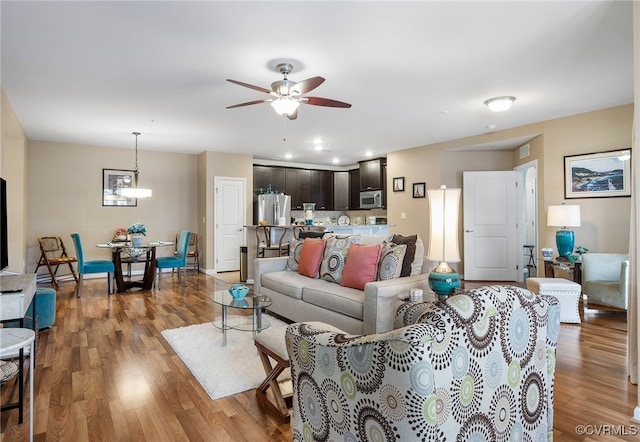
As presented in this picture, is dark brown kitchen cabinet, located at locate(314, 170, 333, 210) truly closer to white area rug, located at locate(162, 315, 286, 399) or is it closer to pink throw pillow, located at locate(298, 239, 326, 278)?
pink throw pillow, located at locate(298, 239, 326, 278)

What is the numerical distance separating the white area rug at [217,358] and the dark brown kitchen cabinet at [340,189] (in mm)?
5842

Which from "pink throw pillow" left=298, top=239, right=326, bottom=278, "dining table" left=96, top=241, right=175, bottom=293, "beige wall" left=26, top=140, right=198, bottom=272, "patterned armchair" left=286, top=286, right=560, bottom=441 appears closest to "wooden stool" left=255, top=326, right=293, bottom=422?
"patterned armchair" left=286, top=286, right=560, bottom=441

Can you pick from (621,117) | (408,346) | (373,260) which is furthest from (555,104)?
(408,346)

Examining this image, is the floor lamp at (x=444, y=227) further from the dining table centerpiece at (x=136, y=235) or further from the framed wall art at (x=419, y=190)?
the dining table centerpiece at (x=136, y=235)

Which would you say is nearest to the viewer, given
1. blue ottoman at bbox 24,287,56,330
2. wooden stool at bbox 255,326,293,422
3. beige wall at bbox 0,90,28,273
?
wooden stool at bbox 255,326,293,422

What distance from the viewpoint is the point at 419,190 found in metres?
6.96

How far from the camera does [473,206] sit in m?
6.44

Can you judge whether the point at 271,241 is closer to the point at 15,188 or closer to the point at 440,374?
the point at 15,188

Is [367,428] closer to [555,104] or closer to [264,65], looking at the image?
[264,65]

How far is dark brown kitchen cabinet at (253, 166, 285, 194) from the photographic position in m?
8.37

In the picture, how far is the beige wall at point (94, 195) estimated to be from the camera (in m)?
6.39

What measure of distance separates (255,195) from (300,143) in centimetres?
211

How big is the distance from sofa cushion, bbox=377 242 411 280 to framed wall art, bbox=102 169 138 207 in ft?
19.3

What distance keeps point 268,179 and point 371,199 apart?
97.1 inches
